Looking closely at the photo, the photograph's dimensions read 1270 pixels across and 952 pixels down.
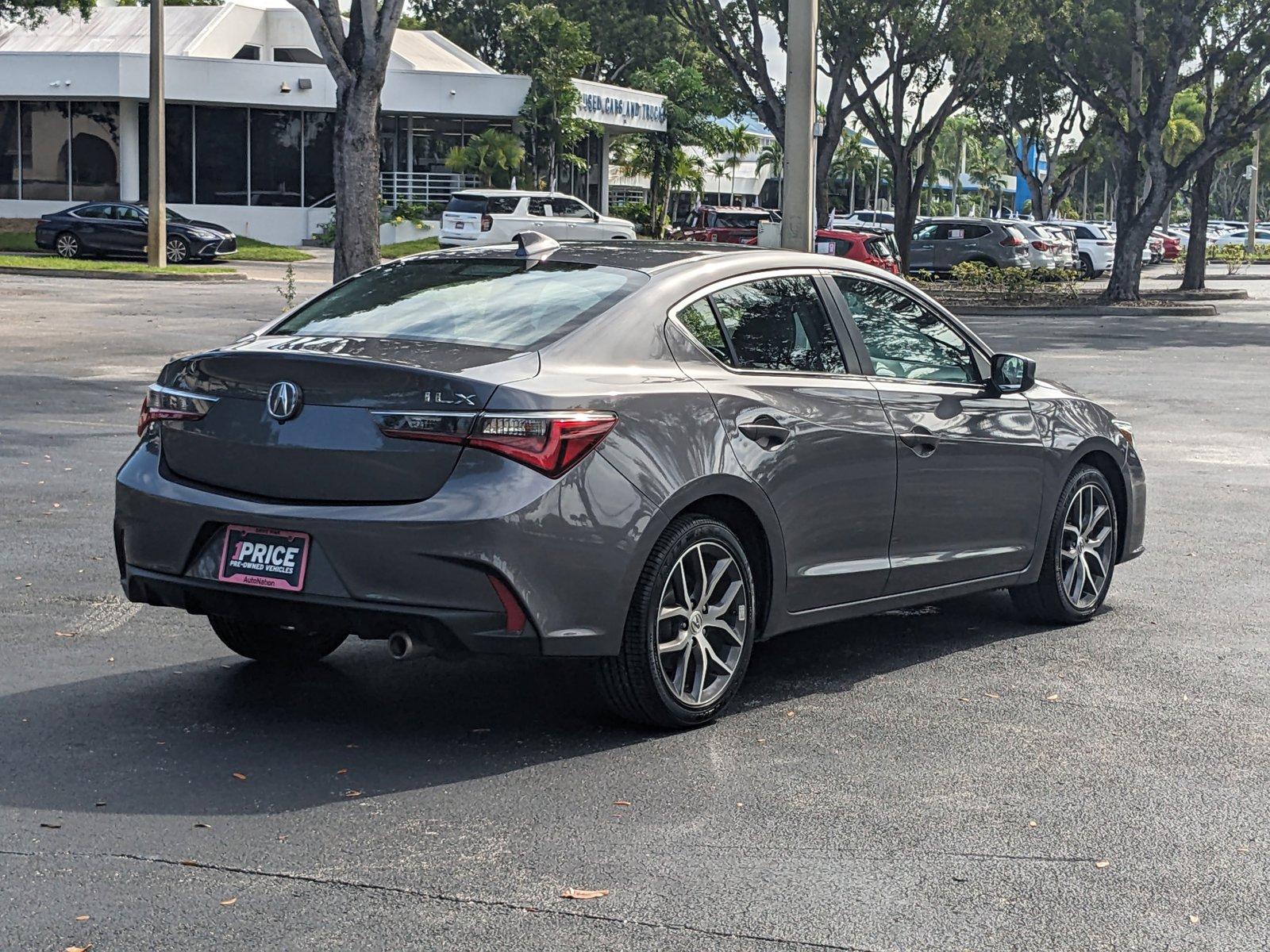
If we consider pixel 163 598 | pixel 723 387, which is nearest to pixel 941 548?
pixel 723 387

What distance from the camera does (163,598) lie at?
18.8 feet

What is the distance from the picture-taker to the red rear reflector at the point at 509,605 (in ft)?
17.3

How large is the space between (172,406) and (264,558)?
2.29 feet

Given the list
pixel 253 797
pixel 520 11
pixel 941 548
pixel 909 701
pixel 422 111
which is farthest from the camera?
pixel 520 11

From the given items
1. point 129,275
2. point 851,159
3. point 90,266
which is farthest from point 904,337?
point 851,159

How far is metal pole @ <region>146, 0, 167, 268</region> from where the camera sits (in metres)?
33.1

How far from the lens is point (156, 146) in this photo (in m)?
34.0

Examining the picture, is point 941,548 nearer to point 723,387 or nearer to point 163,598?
point 723,387

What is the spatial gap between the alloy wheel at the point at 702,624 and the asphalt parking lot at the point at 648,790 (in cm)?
18

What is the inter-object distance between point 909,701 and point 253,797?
248 cm

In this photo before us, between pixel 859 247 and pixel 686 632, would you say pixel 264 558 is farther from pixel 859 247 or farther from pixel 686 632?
pixel 859 247

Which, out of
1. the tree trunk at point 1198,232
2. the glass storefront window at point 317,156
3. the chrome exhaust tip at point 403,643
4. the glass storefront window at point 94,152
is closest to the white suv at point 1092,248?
the tree trunk at point 1198,232

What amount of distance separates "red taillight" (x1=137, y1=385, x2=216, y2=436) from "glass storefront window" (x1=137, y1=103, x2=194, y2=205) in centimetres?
4945

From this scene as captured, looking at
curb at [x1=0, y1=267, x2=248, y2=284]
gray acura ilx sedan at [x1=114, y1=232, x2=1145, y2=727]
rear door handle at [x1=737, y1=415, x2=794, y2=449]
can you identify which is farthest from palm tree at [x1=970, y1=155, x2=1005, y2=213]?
rear door handle at [x1=737, y1=415, x2=794, y2=449]
